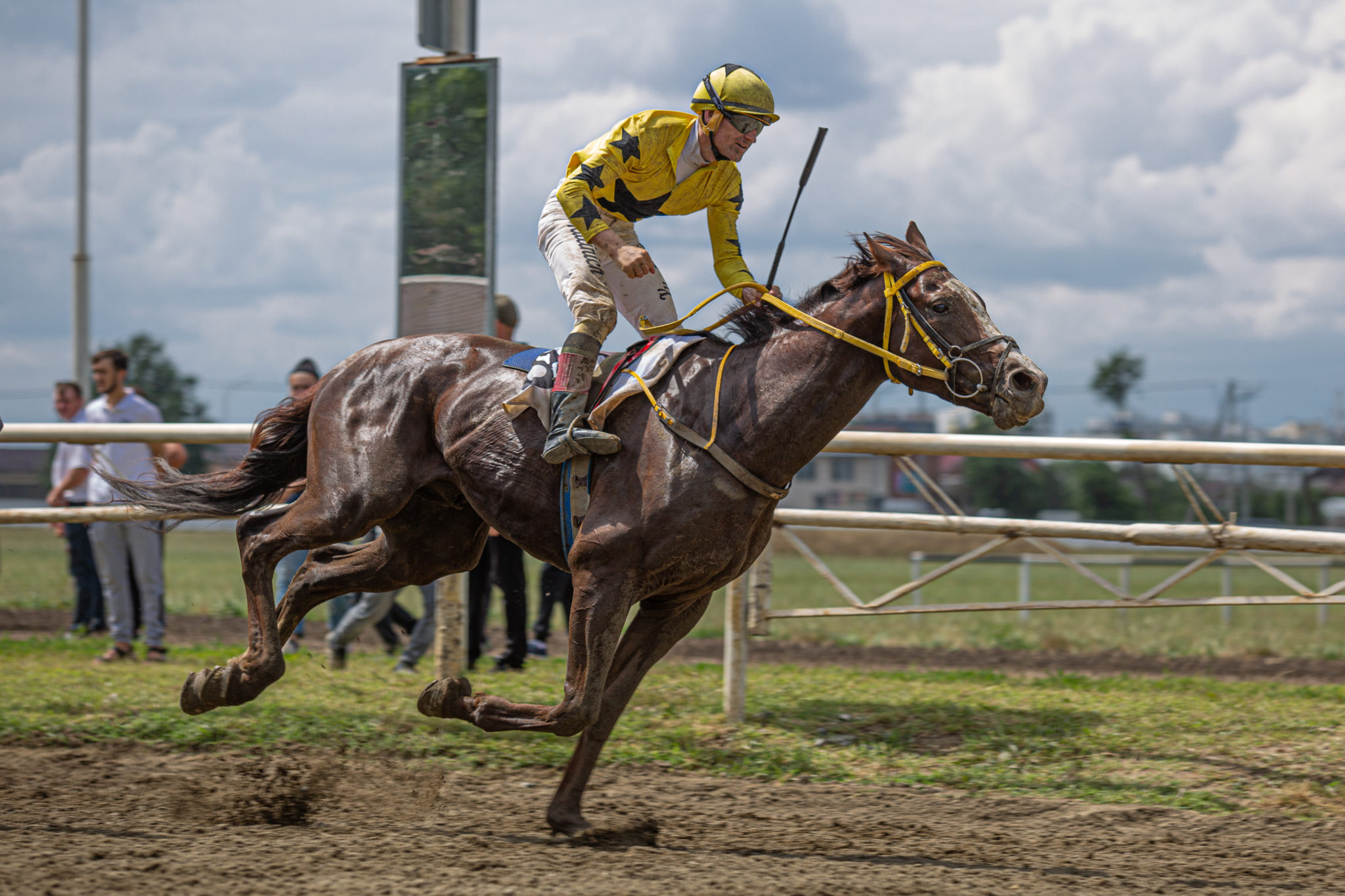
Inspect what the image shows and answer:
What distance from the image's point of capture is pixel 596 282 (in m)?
4.53

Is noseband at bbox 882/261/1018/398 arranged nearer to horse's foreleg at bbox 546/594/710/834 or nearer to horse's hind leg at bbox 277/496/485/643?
horse's foreleg at bbox 546/594/710/834

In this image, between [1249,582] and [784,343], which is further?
[1249,582]

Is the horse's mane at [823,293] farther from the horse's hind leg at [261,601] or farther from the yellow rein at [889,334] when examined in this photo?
the horse's hind leg at [261,601]

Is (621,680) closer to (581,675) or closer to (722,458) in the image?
(581,675)

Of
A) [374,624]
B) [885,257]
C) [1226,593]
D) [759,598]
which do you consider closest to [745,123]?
[885,257]

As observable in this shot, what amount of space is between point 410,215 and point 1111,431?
45.6ft

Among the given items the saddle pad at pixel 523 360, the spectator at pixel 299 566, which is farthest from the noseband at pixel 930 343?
the spectator at pixel 299 566

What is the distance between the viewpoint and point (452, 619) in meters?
6.41

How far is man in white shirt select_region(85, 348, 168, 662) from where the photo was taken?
318 inches

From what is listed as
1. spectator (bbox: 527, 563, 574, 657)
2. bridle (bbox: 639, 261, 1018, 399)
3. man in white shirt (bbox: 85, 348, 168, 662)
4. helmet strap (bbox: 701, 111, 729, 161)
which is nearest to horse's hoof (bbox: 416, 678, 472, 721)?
bridle (bbox: 639, 261, 1018, 399)

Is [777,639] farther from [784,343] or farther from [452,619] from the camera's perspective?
[784,343]

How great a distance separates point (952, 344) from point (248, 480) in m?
3.09

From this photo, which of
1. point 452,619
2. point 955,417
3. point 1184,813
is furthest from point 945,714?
point 955,417

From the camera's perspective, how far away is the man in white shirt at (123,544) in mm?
8086
